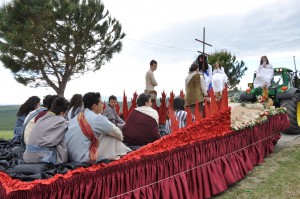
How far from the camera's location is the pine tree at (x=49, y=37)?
57.1 ft

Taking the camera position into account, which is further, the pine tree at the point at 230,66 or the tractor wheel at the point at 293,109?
the pine tree at the point at 230,66

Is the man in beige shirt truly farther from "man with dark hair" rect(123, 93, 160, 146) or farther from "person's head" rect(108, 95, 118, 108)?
"man with dark hair" rect(123, 93, 160, 146)

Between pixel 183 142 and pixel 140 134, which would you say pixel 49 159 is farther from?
pixel 183 142

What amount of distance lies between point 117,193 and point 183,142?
1253 millimetres

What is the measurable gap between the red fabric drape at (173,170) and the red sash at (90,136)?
10.4 inches

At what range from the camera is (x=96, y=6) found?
19.9 meters

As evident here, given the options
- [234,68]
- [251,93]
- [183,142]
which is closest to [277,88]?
[251,93]

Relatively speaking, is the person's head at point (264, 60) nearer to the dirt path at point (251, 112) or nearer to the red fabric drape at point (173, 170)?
the dirt path at point (251, 112)

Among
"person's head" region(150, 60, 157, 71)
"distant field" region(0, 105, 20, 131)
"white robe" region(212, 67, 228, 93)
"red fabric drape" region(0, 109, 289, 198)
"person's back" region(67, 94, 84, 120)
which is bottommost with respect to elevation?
"distant field" region(0, 105, 20, 131)

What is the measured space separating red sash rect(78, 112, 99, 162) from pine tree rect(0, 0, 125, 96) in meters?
15.2

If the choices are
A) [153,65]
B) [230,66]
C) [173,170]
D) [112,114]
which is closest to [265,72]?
[153,65]

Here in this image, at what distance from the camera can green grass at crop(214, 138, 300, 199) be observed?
4190mm

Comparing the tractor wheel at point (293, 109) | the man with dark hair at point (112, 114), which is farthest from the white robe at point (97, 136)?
the tractor wheel at point (293, 109)

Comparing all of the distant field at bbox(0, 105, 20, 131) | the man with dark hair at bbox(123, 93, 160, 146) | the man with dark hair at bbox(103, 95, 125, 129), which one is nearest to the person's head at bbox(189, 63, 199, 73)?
the man with dark hair at bbox(103, 95, 125, 129)
